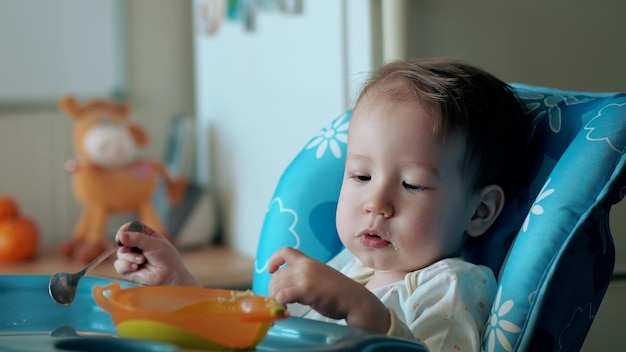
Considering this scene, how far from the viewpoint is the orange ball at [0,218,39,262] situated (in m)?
2.09

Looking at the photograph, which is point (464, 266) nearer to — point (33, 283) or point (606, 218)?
point (606, 218)

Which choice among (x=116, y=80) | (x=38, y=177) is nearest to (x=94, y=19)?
(x=116, y=80)

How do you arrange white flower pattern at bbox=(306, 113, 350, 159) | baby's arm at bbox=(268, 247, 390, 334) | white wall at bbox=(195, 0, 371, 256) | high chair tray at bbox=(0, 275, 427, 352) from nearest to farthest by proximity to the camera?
high chair tray at bbox=(0, 275, 427, 352) → baby's arm at bbox=(268, 247, 390, 334) → white flower pattern at bbox=(306, 113, 350, 159) → white wall at bbox=(195, 0, 371, 256)

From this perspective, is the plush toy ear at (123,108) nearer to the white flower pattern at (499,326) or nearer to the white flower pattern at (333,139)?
the white flower pattern at (333,139)

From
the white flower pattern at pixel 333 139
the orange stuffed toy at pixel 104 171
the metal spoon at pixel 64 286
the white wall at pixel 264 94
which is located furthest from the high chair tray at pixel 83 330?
the orange stuffed toy at pixel 104 171

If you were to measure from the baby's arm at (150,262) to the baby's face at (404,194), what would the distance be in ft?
0.65

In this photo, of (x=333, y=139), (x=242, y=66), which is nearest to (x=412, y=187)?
(x=333, y=139)

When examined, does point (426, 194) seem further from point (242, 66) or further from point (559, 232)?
point (242, 66)

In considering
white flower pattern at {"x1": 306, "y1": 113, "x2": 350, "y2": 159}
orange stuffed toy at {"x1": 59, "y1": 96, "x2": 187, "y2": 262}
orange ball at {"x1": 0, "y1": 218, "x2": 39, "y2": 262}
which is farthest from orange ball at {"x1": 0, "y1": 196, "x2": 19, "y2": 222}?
white flower pattern at {"x1": 306, "y1": 113, "x2": 350, "y2": 159}

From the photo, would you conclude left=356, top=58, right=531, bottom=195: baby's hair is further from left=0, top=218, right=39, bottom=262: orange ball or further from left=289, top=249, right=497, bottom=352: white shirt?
left=0, top=218, right=39, bottom=262: orange ball

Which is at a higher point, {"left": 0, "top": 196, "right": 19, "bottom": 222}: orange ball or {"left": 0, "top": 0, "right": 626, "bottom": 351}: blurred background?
{"left": 0, "top": 0, "right": 626, "bottom": 351}: blurred background

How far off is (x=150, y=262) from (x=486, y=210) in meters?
0.37

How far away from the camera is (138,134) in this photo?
2188 millimetres

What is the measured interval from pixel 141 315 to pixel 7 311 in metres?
0.27
